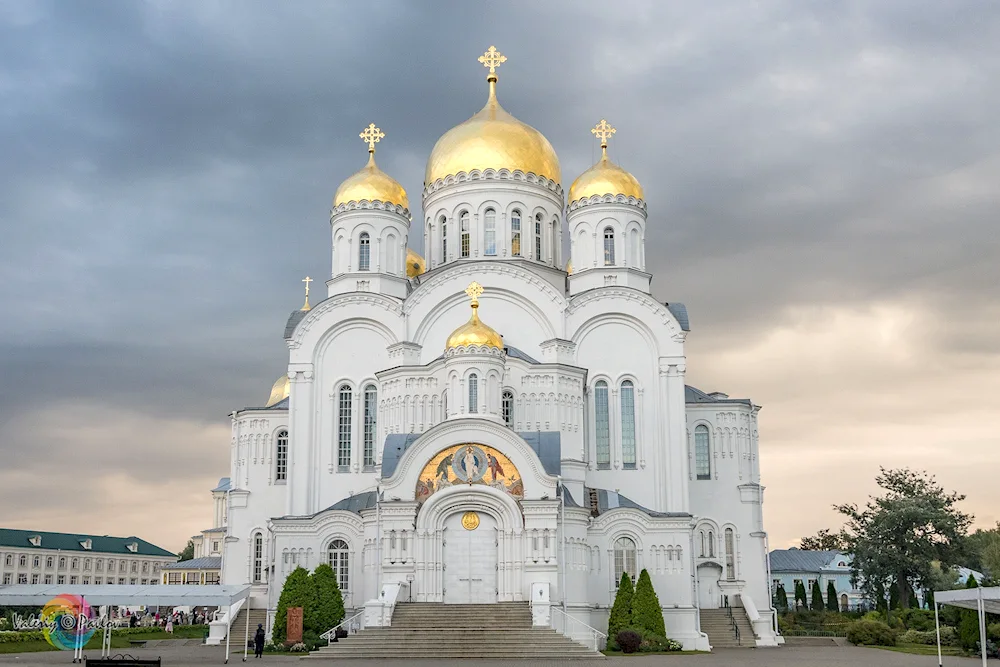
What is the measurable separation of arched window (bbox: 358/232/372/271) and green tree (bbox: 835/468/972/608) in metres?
24.1

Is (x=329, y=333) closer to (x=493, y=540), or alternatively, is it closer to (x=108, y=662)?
(x=493, y=540)

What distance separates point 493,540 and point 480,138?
1615cm

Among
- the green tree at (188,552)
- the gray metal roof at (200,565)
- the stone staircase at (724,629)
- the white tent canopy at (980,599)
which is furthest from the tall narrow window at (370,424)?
the green tree at (188,552)

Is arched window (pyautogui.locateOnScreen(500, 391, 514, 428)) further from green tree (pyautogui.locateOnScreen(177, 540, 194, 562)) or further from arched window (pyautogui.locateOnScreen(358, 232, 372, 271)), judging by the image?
green tree (pyautogui.locateOnScreen(177, 540, 194, 562))

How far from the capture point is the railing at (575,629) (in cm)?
2889

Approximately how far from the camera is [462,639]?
27562mm

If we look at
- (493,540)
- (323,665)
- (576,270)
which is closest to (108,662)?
(323,665)

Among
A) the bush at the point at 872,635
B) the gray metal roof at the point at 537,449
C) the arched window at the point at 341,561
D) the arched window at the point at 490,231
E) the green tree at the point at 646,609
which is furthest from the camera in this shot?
the arched window at the point at 490,231

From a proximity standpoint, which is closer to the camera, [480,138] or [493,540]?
[493,540]

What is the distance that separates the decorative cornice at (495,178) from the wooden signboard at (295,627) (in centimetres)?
1700

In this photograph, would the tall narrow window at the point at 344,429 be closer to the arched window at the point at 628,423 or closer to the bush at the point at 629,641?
the arched window at the point at 628,423

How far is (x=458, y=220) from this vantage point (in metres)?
40.2

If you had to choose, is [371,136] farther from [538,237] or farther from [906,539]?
[906,539]

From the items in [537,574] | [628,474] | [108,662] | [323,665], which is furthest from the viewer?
[628,474]
